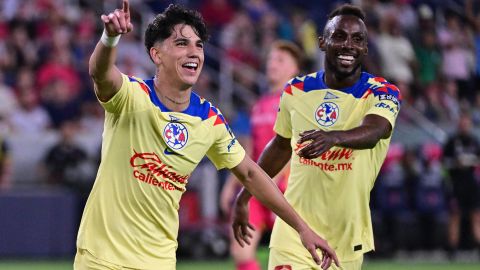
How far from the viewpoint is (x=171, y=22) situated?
5.95 m

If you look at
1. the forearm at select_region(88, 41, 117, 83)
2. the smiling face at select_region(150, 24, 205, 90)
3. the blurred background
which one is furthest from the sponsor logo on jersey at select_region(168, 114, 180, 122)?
the blurred background

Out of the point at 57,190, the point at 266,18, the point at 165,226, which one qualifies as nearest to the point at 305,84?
the point at 165,226

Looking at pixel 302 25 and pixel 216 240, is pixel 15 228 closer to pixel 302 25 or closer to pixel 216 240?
pixel 216 240

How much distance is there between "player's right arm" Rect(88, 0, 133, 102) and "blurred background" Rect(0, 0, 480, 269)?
24.4ft

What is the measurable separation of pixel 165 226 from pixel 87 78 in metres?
10.5

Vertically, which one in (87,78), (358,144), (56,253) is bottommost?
(56,253)

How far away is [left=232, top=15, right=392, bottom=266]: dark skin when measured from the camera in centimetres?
590

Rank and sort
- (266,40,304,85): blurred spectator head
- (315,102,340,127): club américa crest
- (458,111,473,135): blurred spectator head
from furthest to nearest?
Answer: 1. (458,111,473,135): blurred spectator head
2. (266,40,304,85): blurred spectator head
3. (315,102,340,127): club américa crest

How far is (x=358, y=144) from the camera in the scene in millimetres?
6164

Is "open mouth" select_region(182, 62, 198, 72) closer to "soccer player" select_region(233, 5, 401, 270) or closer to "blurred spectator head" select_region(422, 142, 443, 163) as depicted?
"soccer player" select_region(233, 5, 401, 270)

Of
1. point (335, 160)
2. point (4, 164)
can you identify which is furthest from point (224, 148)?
point (4, 164)

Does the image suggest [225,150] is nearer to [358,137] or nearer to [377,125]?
Result: [358,137]

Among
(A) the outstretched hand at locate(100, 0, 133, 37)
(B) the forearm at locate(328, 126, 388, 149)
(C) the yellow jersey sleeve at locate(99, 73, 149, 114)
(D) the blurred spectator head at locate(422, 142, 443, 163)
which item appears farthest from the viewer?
(D) the blurred spectator head at locate(422, 142, 443, 163)

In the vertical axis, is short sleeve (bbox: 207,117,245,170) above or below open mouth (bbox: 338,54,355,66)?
below
